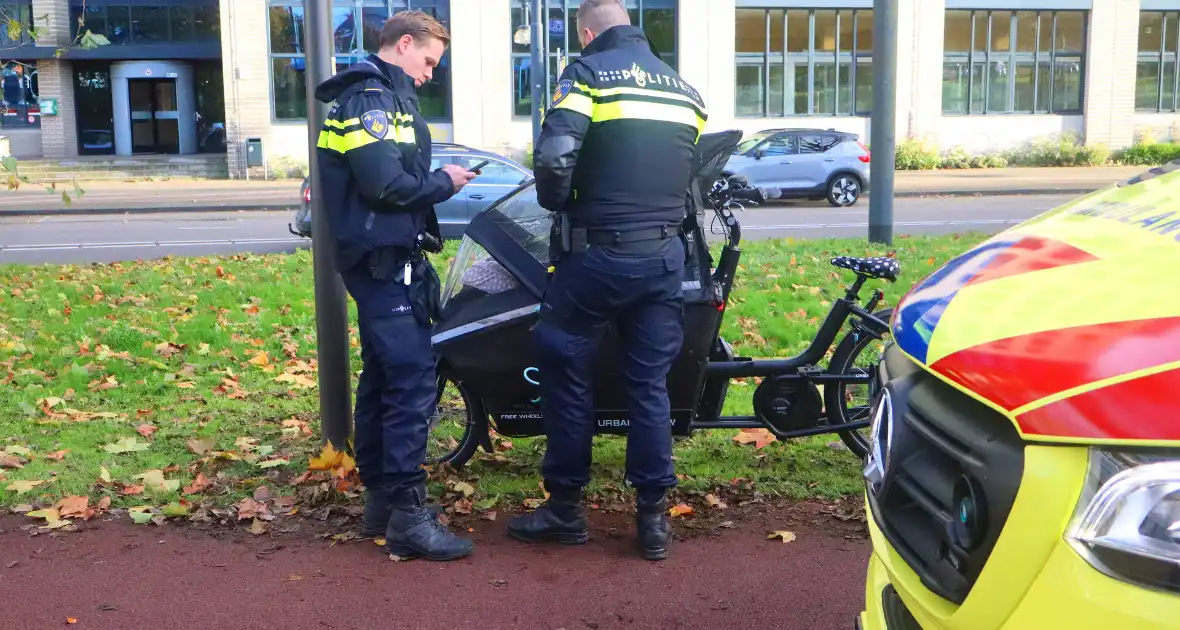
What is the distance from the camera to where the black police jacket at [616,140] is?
3930 mm

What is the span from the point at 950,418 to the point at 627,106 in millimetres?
2228

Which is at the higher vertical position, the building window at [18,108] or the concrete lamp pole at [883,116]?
the building window at [18,108]

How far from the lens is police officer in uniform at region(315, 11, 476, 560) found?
13.1 ft

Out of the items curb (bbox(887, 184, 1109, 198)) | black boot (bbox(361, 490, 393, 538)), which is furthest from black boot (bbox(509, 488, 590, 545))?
curb (bbox(887, 184, 1109, 198))

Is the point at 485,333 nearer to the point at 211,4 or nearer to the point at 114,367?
the point at 114,367

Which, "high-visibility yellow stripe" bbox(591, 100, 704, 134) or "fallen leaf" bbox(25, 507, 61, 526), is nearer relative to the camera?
"high-visibility yellow stripe" bbox(591, 100, 704, 134)

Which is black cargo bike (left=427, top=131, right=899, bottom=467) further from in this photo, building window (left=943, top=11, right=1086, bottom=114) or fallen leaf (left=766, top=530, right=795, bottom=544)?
building window (left=943, top=11, right=1086, bottom=114)

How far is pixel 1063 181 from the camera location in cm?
2588

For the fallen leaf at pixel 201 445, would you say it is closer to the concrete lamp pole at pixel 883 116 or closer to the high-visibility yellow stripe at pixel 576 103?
the high-visibility yellow stripe at pixel 576 103

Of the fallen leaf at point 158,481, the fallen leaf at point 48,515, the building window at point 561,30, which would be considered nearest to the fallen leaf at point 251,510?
the fallen leaf at point 158,481

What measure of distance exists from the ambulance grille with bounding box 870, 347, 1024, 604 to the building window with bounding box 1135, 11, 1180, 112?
37.0 metres

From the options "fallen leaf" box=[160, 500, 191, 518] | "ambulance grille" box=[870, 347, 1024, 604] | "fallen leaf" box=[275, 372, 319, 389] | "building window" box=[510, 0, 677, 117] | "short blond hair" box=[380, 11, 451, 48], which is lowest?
"fallen leaf" box=[160, 500, 191, 518]

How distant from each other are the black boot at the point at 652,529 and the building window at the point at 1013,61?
31.4 meters

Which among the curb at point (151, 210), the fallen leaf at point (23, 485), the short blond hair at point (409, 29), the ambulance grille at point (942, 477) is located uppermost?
the short blond hair at point (409, 29)
